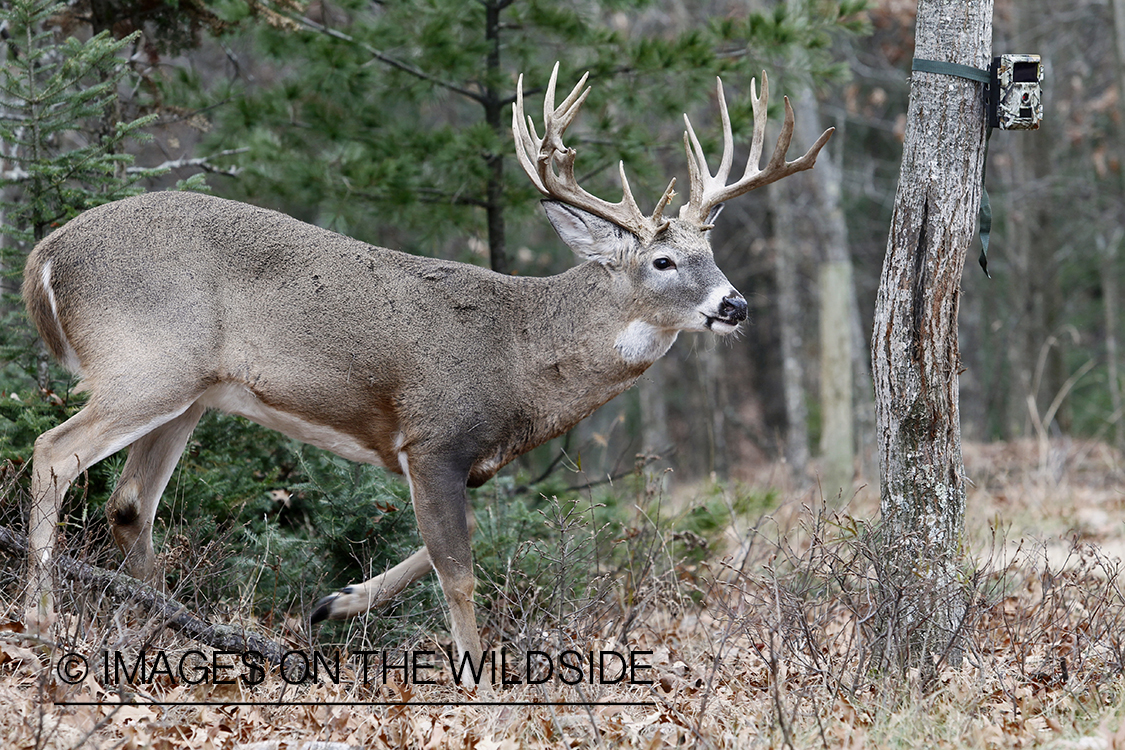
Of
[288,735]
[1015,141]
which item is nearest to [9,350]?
[288,735]

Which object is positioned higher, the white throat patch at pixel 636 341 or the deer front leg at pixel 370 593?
the white throat patch at pixel 636 341

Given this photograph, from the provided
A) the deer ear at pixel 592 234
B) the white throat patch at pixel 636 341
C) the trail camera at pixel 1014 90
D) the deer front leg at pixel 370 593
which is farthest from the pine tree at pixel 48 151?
the trail camera at pixel 1014 90

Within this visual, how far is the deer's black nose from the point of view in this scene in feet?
17.4

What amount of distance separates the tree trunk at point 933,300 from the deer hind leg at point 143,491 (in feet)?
11.4

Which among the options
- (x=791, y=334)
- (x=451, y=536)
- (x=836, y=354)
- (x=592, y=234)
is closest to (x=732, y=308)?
(x=592, y=234)

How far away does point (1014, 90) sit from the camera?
4.83 metres

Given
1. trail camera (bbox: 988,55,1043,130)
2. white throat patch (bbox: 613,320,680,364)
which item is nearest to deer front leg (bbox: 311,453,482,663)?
white throat patch (bbox: 613,320,680,364)

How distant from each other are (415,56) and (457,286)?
3.19 metres

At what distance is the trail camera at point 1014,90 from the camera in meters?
4.81

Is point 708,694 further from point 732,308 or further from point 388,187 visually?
point 388,187

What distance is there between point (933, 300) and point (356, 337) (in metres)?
2.71

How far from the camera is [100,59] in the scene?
5969mm

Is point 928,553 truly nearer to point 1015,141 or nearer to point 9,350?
point 9,350

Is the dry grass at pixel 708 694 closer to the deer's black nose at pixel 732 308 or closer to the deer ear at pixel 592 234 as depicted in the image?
the deer's black nose at pixel 732 308
